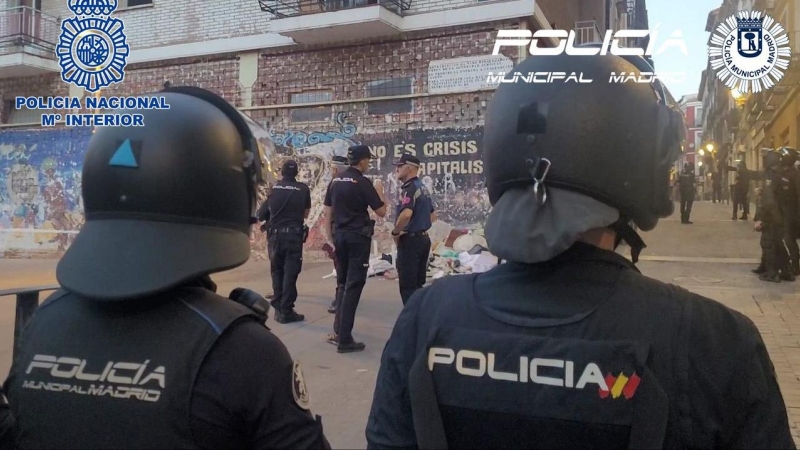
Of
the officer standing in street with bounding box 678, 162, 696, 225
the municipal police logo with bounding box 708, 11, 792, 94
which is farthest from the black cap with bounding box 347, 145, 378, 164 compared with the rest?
the officer standing in street with bounding box 678, 162, 696, 225

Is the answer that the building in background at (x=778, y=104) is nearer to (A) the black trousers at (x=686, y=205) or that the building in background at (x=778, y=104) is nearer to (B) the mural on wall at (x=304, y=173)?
(A) the black trousers at (x=686, y=205)

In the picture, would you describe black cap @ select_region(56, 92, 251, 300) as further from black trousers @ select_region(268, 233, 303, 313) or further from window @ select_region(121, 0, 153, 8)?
window @ select_region(121, 0, 153, 8)

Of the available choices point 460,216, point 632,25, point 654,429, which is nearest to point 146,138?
point 654,429

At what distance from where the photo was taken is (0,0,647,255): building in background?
1068 centimetres

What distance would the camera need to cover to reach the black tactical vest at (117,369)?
1.04 metres

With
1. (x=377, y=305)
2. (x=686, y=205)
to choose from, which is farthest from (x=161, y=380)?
(x=686, y=205)

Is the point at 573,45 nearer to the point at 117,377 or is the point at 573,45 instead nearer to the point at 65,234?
the point at 117,377

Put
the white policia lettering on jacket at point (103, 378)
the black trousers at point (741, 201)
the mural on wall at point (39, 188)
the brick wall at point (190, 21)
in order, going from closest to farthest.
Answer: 1. the white policia lettering on jacket at point (103, 378)
2. the brick wall at point (190, 21)
3. the mural on wall at point (39, 188)
4. the black trousers at point (741, 201)

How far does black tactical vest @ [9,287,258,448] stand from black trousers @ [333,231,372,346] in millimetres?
4051

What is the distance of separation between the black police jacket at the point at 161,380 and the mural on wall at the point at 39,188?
46.7ft

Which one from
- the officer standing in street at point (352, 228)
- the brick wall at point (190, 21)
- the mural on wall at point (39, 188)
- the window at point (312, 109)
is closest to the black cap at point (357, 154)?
the officer standing in street at point (352, 228)

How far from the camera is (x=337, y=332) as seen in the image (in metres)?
5.42

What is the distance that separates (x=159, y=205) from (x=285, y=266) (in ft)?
17.0

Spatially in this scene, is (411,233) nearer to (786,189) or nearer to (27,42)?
(786,189)
